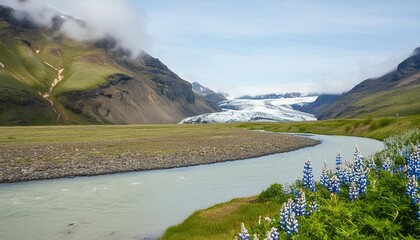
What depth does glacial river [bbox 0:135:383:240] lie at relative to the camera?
2417 cm

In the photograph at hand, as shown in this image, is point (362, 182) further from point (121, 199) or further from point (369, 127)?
point (369, 127)

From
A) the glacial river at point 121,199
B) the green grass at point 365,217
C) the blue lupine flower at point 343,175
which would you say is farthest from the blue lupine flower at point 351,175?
the glacial river at point 121,199

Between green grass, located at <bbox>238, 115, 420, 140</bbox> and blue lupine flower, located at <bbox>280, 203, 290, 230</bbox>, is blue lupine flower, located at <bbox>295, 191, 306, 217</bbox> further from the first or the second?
green grass, located at <bbox>238, 115, 420, 140</bbox>

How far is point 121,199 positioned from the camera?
109 feet

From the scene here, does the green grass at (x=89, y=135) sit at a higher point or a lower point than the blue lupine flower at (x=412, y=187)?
higher

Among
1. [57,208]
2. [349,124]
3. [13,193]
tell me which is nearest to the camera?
[57,208]

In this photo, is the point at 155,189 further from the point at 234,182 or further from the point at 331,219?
the point at 331,219

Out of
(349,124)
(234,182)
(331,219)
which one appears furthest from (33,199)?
(349,124)

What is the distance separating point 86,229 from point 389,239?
19522 millimetres

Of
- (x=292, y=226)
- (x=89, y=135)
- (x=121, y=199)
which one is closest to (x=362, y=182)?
(x=292, y=226)

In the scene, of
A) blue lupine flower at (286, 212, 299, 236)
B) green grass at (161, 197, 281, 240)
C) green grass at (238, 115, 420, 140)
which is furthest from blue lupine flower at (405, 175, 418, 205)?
green grass at (238, 115, 420, 140)

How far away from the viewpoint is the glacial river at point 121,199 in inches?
952

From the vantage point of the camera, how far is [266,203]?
24.6m

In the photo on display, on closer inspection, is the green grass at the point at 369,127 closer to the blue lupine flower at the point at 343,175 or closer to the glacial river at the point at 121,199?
the glacial river at the point at 121,199
